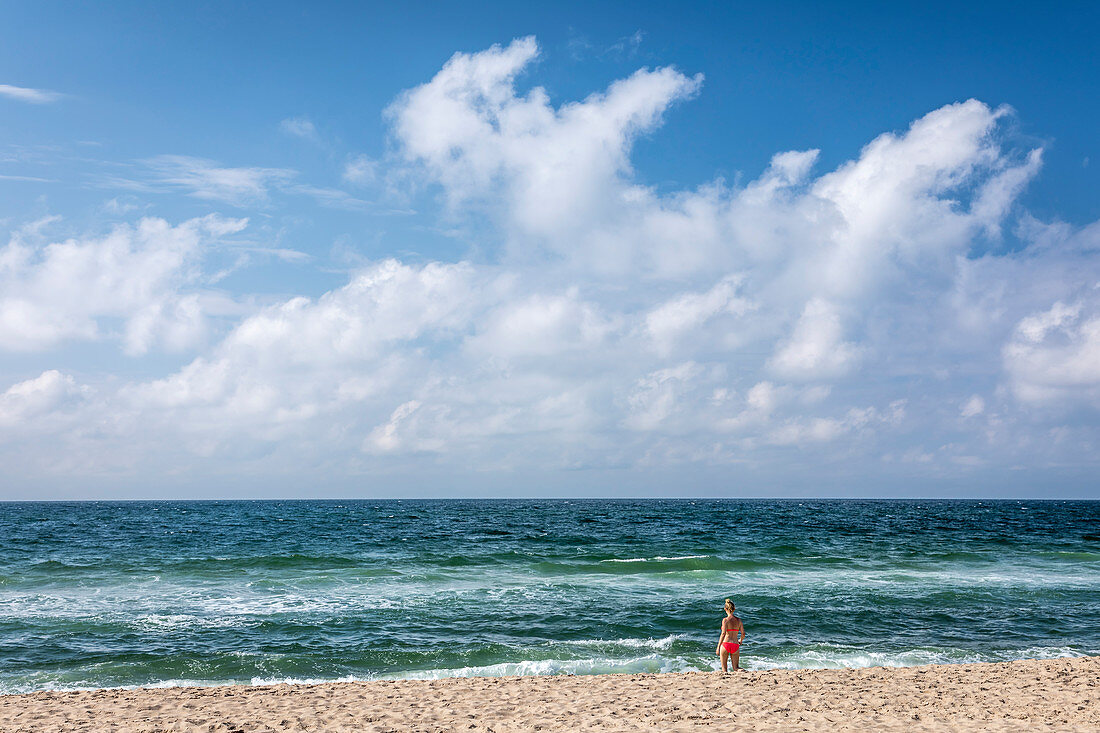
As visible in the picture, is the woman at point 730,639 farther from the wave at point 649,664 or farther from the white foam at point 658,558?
the white foam at point 658,558

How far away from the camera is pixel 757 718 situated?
37.2 feet

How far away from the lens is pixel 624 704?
481 inches

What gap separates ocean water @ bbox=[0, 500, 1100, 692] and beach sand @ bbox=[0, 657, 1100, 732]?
183cm

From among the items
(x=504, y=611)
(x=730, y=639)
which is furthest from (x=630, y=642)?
(x=504, y=611)

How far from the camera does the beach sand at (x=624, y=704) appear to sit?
36.5 feet

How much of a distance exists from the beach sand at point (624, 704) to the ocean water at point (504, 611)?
5.99ft

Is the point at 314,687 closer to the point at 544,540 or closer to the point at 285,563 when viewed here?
the point at 285,563

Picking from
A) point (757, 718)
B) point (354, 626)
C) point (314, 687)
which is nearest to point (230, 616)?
point (354, 626)

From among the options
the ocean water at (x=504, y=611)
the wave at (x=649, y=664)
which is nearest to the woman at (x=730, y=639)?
the wave at (x=649, y=664)

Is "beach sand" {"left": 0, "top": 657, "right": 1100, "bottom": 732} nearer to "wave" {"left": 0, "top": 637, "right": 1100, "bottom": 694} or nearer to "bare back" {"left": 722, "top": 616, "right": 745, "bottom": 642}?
"bare back" {"left": 722, "top": 616, "right": 745, "bottom": 642}

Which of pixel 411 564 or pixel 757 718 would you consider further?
pixel 411 564

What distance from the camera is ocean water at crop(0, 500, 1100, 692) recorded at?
53.4 feet

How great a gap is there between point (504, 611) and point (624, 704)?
10.4 m

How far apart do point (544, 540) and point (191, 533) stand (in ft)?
98.7
